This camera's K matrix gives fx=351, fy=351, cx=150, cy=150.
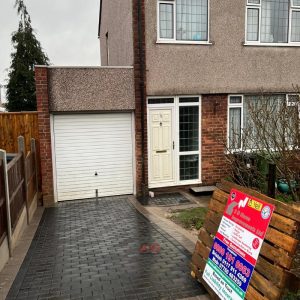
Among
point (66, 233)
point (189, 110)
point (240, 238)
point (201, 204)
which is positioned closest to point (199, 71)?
point (189, 110)

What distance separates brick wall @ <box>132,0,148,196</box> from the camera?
28.6ft

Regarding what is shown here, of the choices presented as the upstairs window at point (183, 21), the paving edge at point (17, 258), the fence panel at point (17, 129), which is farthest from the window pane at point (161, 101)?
the paving edge at point (17, 258)

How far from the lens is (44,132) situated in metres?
8.55

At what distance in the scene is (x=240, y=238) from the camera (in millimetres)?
3748

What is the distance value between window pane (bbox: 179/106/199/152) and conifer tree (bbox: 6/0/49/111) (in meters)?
14.8

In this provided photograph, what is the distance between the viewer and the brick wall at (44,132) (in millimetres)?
8297

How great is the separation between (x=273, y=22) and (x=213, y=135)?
365 cm

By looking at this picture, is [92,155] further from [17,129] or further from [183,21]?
[183,21]

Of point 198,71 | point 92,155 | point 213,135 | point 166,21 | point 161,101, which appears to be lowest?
point 92,155

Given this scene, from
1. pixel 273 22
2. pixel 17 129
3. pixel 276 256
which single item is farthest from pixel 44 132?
pixel 273 22

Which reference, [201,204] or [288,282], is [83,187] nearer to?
[201,204]

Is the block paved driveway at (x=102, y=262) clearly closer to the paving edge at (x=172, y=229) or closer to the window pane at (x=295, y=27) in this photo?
the paving edge at (x=172, y=229)

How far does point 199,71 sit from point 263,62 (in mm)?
1951

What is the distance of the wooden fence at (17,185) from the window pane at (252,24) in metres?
6.46
